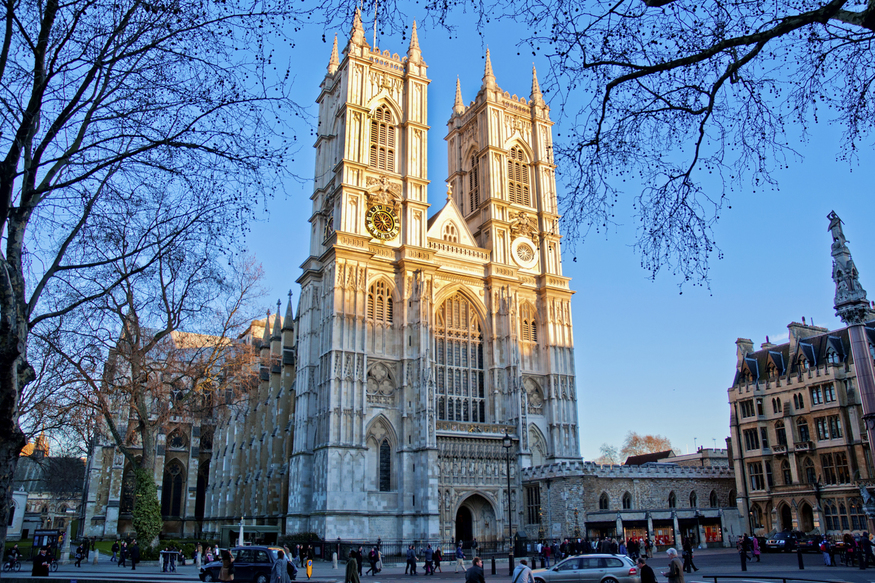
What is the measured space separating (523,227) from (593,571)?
32.7 meters

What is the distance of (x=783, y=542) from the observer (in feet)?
104

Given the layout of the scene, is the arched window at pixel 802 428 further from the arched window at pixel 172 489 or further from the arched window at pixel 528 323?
the arched window at pixel 172 489

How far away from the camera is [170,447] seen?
58.6m

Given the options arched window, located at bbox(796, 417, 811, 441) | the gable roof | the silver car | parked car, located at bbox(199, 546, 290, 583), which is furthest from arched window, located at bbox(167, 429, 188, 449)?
the silver car

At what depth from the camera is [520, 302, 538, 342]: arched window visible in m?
45.0

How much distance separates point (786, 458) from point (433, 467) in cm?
2032

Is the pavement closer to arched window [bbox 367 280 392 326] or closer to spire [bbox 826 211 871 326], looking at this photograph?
spire [bbox 826 211 871 326]

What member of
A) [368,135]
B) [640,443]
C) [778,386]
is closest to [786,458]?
[778,386]

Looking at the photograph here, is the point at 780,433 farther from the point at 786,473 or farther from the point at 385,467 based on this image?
the point at 385,467

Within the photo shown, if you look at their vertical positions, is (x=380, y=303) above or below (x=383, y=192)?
below

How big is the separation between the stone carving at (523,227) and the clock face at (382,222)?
352 inches

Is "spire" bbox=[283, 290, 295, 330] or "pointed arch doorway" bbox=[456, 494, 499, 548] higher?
"spire" bbox=[283, 290, 295, 330]

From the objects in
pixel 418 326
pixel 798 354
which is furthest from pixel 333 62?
pixel 798 354

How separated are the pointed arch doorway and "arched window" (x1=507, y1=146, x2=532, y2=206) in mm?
21130
